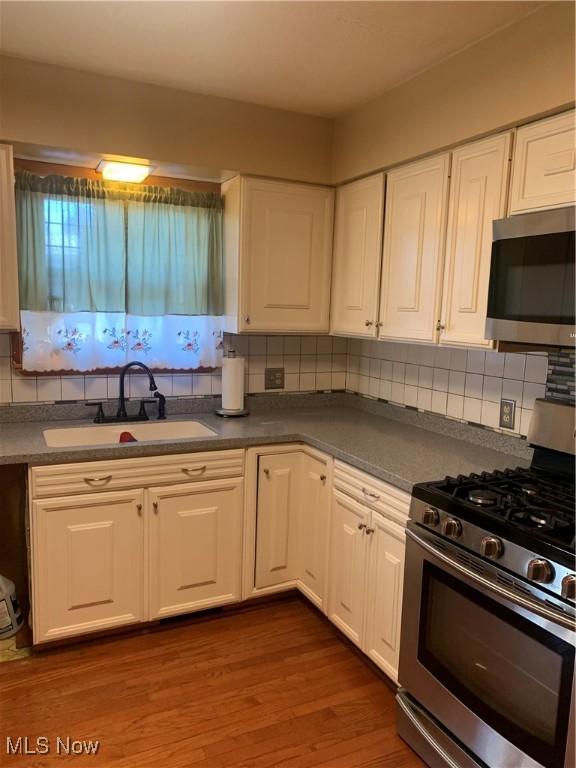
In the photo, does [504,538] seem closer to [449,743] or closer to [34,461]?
[449,743]

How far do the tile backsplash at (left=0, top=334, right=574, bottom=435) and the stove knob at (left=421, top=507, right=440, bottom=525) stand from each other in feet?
2.17

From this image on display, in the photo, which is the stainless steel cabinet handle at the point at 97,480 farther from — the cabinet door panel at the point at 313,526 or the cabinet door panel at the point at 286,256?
the cabinet door panel at the point at 286,256

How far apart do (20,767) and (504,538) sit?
1.68 m

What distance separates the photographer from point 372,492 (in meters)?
2.24

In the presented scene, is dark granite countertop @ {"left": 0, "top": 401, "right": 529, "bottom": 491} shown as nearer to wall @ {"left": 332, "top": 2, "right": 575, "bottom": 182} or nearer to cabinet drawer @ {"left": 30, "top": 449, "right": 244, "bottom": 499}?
cabinet drawer @ {"left": 30, "top": 449, "right": 244, "bottom": 499}

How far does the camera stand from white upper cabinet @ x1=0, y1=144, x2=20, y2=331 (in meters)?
2.39

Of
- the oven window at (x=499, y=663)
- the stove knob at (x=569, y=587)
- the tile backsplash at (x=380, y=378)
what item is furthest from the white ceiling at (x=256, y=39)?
the oven window at (x=499, y=663)

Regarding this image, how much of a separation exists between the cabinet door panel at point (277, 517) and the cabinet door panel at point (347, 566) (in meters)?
0.30

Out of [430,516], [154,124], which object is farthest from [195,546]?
[154,124]

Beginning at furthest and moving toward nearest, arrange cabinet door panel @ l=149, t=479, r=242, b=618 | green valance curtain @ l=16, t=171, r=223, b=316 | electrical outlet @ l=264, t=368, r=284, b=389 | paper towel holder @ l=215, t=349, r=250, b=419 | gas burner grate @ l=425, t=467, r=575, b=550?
electrical outlet @ l=264, t=368, r=284, b=389, paper towel holder @ l=215, t=349, r=250, b=419, green valance curtain @ l=16, t=171, r=223, b=316, cabinet door panel @ l=149, t=479, r=242, b=618, gas burner grate @ l=425, t=467, r=575, b=550

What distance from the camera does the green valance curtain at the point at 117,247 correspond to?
2678mm

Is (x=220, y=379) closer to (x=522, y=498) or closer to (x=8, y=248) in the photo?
(x=8, y=248)

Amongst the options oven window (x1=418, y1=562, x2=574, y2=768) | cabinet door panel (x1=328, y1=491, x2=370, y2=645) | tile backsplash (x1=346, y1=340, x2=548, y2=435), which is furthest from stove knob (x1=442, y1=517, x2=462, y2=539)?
tile backsplash (x1=346, y1=340, x2=548, y2=435)

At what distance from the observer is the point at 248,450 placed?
2676 millimetres
